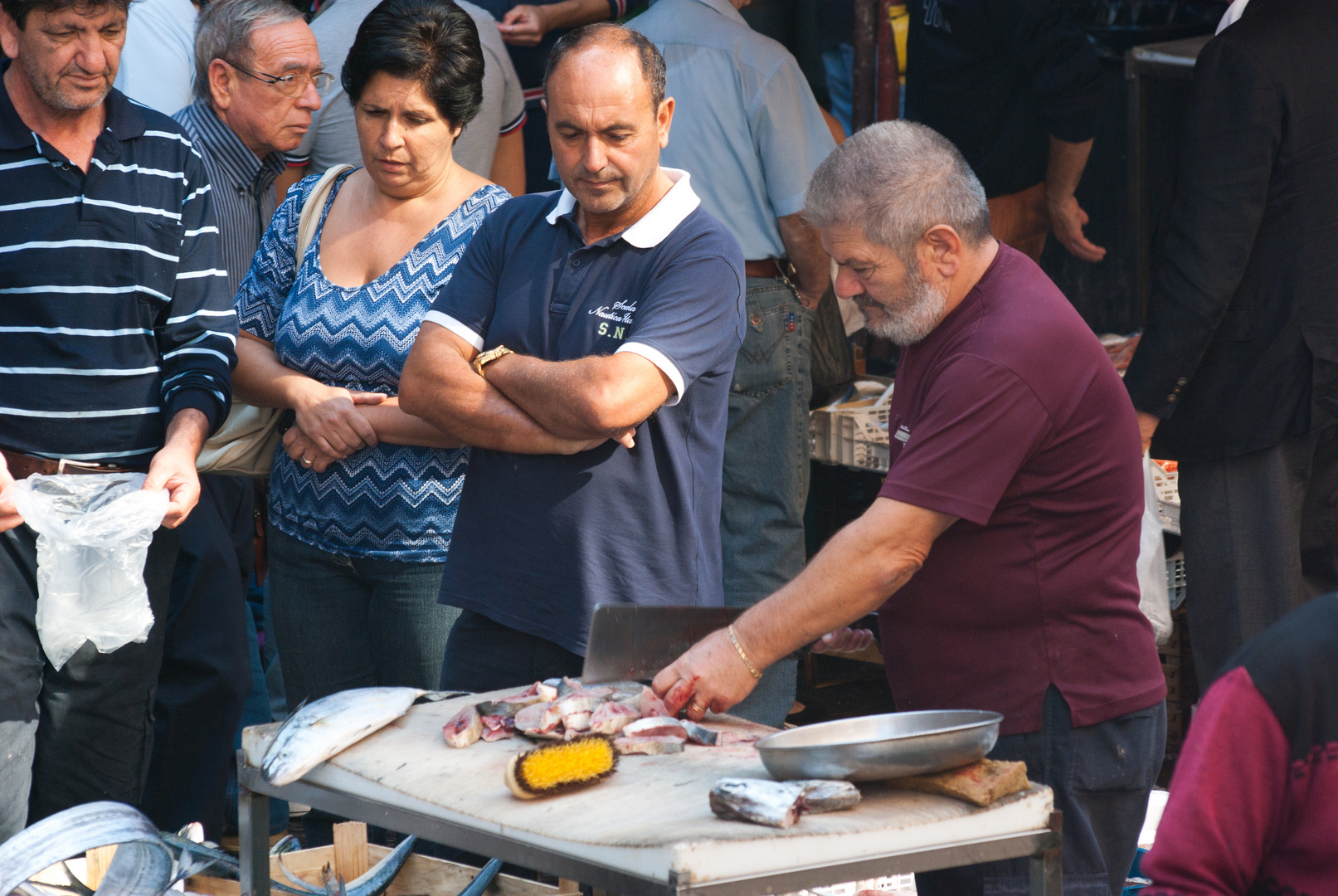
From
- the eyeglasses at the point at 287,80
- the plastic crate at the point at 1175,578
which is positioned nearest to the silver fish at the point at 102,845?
the eyeglasses at the point at 287,80

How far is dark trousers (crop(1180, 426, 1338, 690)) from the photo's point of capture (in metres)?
3.67

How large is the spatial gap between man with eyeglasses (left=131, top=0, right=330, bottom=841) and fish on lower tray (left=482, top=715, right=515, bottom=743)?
5.43ft

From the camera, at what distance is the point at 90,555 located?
2799mm

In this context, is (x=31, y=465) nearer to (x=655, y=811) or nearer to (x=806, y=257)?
(x=655, y=811)

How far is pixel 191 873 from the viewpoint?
2.43 meters

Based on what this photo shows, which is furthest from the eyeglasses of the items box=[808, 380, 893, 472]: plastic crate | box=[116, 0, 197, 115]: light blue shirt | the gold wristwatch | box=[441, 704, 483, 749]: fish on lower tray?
box=[441, 704, 483, 749]: fish on lower tray

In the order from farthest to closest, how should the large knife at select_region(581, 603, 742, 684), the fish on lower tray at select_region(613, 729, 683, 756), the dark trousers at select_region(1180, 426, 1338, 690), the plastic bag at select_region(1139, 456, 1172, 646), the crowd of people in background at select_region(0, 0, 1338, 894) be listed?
the plastic bag at select_region(1139, 456, 1172, 646) < the dark trousers at select_region(1180, 426, 1338, 690) < the large knife at select_region(581, 603, 742, 684) < the crowd of people in background at select_region(0, 0, 1338, 894) < the fish on lower tray at select_region(613, 729, 683, 756)

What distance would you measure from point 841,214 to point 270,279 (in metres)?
1.49

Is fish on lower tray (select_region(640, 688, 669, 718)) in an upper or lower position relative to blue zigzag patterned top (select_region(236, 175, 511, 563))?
lower

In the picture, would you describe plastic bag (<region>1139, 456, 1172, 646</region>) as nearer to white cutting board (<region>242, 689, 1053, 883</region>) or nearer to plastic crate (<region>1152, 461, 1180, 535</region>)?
plastic crate (<region>1152, 461, 1180, 535</region>)

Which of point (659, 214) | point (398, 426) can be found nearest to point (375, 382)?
point (398, 426)

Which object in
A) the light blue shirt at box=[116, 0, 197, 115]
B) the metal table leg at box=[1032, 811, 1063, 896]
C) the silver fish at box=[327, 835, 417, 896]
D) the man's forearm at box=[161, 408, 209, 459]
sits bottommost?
the silver fish at box=[327, 835, 417, 896]

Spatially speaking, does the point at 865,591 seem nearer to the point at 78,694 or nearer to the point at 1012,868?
the point at 1012,868

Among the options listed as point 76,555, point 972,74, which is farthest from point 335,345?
point 972,74
